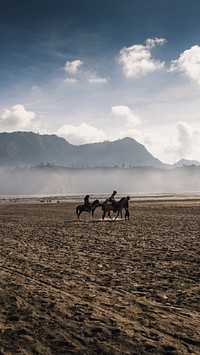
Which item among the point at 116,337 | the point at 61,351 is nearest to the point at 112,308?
the point at 116,337

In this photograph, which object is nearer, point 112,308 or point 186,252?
point 112,308

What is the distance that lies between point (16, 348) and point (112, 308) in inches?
87.9

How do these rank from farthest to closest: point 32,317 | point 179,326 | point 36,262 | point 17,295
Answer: point 36,262
point 17,295
point 32,317
point 179,326

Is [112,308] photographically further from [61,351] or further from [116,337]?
[61,351]

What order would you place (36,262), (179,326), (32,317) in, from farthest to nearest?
(36,262) → (32,317) → (179,326)

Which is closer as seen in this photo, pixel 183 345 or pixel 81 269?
pixel 183 345

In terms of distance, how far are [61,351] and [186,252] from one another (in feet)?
27.6

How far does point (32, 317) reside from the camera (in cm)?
638

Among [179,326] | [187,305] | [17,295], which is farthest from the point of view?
[17,295]

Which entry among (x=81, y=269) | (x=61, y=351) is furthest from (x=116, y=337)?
(x=81, y=269)

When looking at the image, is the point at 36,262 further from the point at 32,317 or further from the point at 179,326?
the point at 179,326

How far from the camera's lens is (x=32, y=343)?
534cm

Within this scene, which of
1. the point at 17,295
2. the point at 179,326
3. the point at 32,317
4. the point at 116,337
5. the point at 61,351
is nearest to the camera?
the point at 61,351

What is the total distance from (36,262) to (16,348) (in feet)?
20.1
